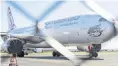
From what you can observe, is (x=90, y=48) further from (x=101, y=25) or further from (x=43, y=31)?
(x=43, y=31)

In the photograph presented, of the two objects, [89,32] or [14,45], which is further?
[89,32]

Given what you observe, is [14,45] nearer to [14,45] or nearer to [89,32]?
[14,45]

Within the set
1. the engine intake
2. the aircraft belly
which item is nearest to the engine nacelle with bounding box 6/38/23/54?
the engine intake

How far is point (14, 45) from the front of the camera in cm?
1395

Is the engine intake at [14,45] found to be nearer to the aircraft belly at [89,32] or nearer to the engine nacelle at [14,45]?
the engine nacelle at [14,45]

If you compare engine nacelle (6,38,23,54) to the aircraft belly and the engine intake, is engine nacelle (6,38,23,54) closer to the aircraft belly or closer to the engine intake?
the engine intake

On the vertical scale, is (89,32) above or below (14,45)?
above

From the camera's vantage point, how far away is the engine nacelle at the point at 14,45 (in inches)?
530

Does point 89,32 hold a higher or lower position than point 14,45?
higher

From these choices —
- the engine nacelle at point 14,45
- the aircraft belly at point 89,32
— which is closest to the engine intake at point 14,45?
the engine nacelle at point 14,45

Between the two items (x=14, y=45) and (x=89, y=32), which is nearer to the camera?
(x=14, y=45)

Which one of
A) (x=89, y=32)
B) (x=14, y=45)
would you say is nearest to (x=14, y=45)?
(x=14, y=45)

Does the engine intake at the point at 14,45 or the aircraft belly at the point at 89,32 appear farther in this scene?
the aircraft belly at the point at 89,32

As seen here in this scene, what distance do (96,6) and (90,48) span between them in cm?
1838
